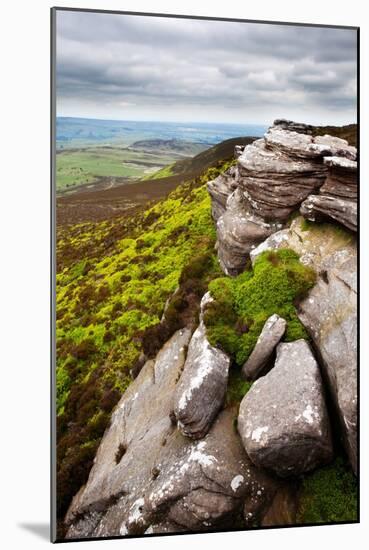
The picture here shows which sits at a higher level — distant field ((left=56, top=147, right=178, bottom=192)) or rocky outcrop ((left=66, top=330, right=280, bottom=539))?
distant field ((left=56, top=147, right=178, bottom=192))

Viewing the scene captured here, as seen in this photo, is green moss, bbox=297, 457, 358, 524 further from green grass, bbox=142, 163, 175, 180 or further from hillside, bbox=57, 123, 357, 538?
green grass, bbox=142, 163, 175, 180

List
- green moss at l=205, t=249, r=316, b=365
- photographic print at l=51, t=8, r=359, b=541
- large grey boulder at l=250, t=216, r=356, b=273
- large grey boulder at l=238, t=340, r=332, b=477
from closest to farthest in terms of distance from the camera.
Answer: large grey boulder at l=238, t=340, r=332, b=477
photographic print at l=51, t=8, r=359, b=541
green moss at l=205, t=249, r=316, b=365
large grey boulder at l=250, t=216, r=356, b=273

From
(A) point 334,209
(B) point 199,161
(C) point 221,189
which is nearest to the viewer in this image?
(A) point 334,209

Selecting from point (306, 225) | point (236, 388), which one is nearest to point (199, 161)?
point (306, 225)

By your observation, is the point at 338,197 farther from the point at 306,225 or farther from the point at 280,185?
the point at 280,185

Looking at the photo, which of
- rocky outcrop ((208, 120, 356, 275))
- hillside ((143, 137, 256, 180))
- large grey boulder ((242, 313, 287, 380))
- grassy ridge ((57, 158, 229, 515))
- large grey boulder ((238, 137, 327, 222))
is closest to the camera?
large grey boulder ((242, 313, 287, 380))

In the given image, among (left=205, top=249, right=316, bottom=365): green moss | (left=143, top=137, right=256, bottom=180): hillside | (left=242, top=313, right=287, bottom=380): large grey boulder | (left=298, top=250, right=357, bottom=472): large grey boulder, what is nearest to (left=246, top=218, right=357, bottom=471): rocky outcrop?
(left=298, top=250, right=357, bottom=472): large grey boulder
